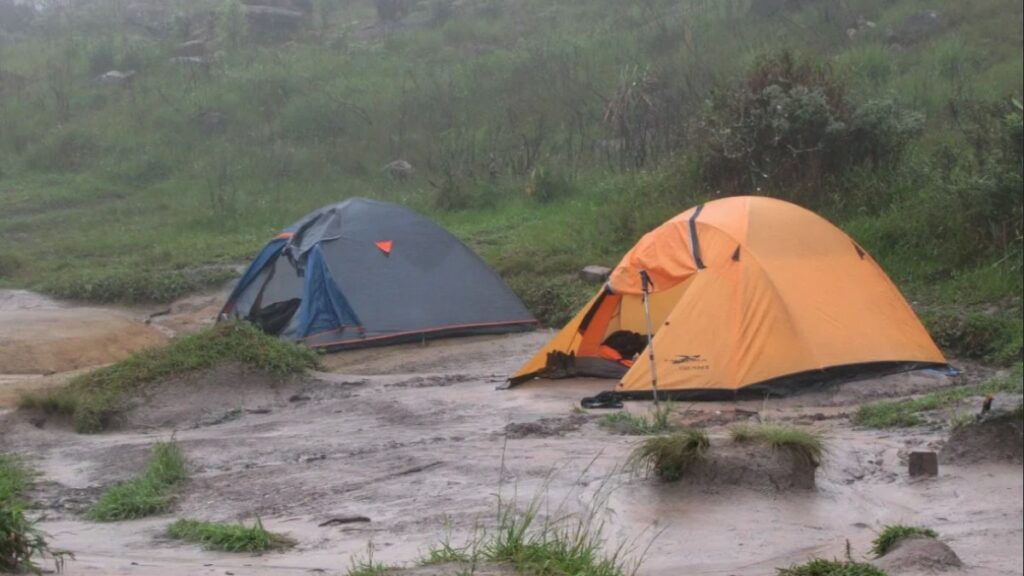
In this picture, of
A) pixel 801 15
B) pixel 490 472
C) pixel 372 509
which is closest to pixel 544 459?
pixel 490 472

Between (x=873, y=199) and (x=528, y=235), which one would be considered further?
(x=528, y=235)

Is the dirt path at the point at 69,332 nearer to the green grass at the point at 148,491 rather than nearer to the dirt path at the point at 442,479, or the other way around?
the dirt path at the point at 442,479

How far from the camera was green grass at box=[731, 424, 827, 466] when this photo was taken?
7176mm

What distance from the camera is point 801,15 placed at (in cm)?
2062

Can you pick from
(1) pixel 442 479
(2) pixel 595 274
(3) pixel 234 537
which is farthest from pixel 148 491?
(2) pixel 595 274

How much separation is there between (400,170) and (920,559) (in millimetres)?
17850

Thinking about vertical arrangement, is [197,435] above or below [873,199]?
below

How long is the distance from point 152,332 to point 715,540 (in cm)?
994

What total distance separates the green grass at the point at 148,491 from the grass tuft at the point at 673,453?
2.89m

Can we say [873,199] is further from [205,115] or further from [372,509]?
[205,115]

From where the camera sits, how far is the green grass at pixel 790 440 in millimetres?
7176

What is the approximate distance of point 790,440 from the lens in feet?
23.7

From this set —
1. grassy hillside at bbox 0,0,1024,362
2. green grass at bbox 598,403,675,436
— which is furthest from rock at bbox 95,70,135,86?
green grass at bbox 598,403,675,436

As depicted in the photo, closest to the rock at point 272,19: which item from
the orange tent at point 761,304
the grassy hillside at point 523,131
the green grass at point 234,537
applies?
the grassy hillside at point 523,131
